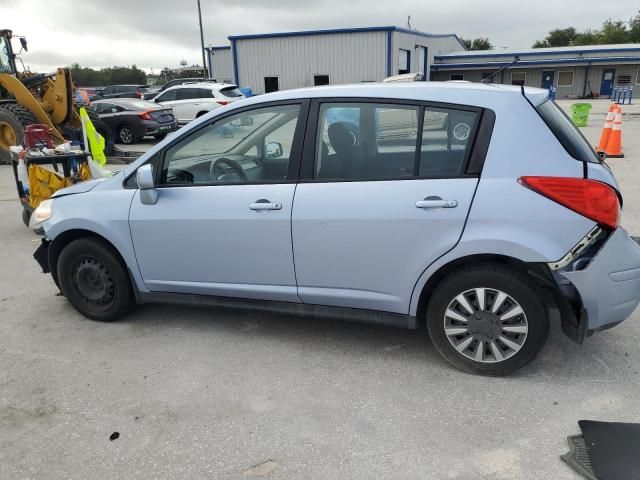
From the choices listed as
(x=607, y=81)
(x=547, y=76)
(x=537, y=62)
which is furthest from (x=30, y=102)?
(x=607, y=81)

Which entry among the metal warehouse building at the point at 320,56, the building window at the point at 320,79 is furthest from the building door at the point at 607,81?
the building window at the point at 320,79

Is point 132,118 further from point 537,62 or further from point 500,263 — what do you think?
A: point 537,62

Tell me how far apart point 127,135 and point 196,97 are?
11.5 ft

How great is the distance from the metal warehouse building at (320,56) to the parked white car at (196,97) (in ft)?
44.7

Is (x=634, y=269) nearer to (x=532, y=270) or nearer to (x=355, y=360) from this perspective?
(x=532, y=270)

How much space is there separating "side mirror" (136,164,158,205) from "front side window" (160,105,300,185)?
123mm

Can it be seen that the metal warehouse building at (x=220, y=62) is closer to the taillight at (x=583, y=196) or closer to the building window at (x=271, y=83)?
the building window at (x=271, y=83)

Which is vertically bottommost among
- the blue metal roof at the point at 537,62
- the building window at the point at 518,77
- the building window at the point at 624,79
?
the building window at the point at 624,79

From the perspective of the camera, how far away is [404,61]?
3359 cm

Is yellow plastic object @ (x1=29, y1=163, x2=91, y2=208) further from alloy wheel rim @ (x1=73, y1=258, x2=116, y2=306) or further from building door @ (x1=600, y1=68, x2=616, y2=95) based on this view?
building door @ (x1=600, y1=68, x2=616, y2=95)

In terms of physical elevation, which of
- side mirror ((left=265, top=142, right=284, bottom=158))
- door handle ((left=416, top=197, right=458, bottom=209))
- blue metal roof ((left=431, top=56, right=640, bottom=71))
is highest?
blue metal roof ((left=431, top=56, right=640, bottom=71))

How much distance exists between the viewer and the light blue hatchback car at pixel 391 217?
2.79 m

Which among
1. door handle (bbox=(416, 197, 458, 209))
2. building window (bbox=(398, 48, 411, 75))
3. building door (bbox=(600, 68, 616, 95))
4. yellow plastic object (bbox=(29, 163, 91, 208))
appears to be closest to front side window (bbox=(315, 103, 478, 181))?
door handle (bbox=(416, 197, 458, 209))

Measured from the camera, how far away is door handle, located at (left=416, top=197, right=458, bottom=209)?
2867mm
